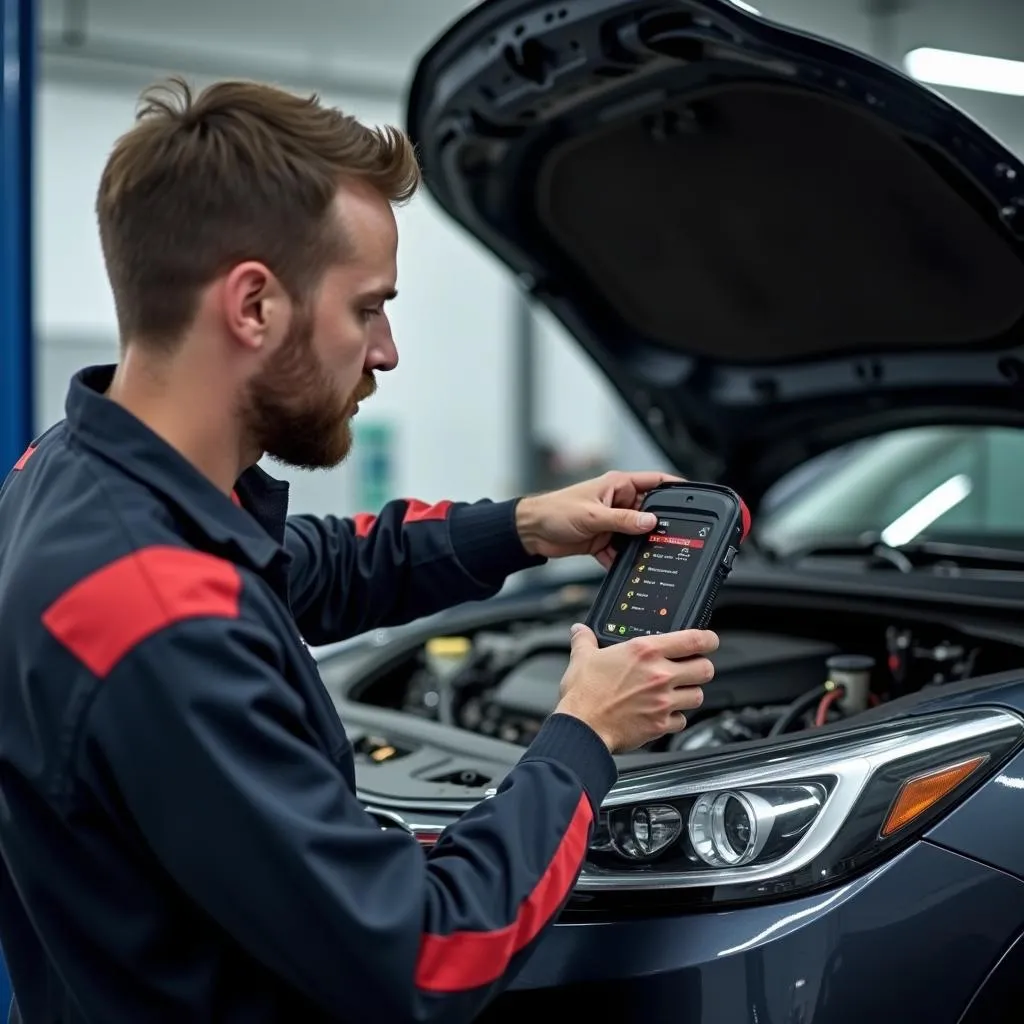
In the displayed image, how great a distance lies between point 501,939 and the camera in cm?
102

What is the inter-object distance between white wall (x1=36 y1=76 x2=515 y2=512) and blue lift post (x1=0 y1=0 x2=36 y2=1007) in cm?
368

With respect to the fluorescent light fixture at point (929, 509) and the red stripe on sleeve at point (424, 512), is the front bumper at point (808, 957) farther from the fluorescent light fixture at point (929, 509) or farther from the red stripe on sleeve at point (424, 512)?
the fluorescent light fixture at point (929, 509)

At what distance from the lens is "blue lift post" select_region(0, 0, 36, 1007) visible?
8.36 feet

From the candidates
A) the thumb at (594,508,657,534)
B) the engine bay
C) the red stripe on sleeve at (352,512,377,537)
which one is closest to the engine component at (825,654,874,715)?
the engine bay

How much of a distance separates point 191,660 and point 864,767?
30.9 inches

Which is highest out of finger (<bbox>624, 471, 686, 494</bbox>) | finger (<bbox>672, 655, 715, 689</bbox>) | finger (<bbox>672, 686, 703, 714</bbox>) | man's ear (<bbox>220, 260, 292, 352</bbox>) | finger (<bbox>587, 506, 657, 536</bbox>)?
man's ear (<bbox>220, 260, 292, 352</bbox>)

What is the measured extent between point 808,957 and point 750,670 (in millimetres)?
784

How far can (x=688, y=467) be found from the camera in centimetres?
275

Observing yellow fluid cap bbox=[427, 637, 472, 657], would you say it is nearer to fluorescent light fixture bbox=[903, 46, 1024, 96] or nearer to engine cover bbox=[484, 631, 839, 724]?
engine cover bbox=[484, 631, 839, 724]

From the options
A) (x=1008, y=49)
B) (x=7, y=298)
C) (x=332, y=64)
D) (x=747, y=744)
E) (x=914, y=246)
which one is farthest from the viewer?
(x=332, y=64)

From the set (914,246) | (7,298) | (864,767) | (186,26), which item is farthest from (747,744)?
(186,26)

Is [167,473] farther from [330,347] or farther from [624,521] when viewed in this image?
[624,521]

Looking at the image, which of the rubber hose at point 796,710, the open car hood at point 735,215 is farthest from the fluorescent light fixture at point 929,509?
the rubber hose at point 796,710

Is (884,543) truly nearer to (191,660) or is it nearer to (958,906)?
(958,906)
